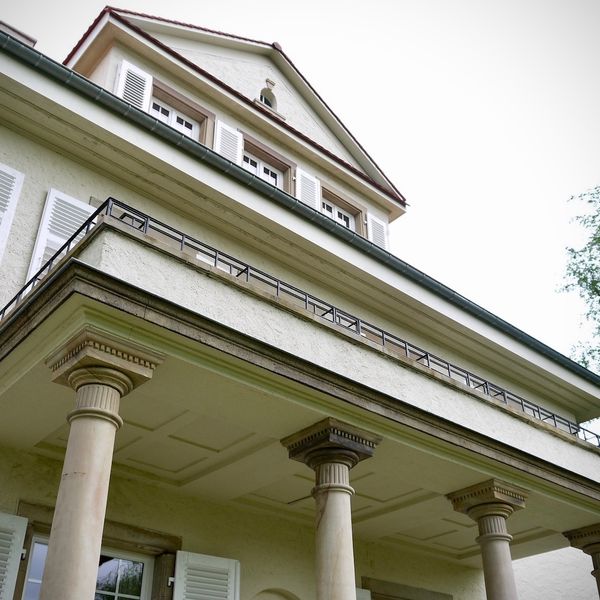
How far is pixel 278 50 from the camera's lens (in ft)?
57.2

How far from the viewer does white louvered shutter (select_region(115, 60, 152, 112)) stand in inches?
508

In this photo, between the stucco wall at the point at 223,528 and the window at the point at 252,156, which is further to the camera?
the window at the point at 252,156

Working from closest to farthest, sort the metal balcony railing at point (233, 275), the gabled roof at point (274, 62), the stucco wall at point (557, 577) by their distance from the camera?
the metal balcony railing at point (233, 275)
the gabled roof at point (274, 62)
the stucco wall at point (557, 577)

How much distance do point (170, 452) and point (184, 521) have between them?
4.85 feet

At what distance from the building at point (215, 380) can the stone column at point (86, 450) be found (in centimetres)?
2

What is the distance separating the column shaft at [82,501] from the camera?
18.4 feet

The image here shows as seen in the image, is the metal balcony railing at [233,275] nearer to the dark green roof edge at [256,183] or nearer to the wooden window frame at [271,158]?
the dark green roof edge at [256,183]

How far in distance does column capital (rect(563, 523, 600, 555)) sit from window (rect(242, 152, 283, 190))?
8659 mm

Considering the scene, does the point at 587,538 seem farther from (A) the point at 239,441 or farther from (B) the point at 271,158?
(B) the point at 271,158

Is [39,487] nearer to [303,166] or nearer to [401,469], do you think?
[401,469]

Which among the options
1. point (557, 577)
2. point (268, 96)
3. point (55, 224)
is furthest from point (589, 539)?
point (268, 96)

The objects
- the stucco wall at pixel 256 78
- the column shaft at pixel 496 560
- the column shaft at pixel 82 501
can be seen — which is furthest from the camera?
the stucco wall at pixel 256 78

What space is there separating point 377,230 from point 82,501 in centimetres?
1183

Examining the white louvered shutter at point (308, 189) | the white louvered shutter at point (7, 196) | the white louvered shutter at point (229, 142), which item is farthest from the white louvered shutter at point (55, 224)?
the white louvered shutter at point (308, 189)
